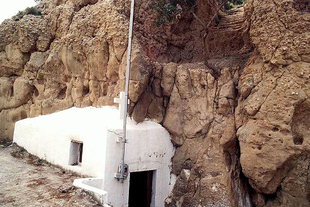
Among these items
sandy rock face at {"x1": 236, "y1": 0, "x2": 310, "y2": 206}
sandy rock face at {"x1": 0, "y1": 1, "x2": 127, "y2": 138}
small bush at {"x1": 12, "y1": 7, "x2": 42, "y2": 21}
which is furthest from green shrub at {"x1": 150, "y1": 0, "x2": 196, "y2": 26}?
small bush at {"x1": 12, "y1": 7, "x2": 42, "y2": 21}

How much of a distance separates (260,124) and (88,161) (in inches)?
228

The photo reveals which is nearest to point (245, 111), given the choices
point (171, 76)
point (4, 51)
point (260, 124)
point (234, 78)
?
point (260, 124)

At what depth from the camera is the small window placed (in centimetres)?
1114

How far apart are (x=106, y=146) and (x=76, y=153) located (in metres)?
2.25

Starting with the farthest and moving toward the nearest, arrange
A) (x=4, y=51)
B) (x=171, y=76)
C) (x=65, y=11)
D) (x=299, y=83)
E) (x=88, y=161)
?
(x=4, y=51) → (x=65, y=11) → (x=171, y=76) → (x=88, y=161) → (x=299, y=83)

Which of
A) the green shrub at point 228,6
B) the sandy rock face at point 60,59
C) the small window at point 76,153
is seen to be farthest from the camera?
the green shrub at point 228,6

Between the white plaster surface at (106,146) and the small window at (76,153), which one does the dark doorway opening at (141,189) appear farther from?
the small window at (76,153)

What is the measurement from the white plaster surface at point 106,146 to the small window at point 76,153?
149 mm

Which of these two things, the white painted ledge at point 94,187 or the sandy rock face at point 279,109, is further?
the sandy rock face at point 279,109

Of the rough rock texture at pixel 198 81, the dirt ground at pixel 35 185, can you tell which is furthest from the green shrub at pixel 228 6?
the dirt ground at pixel 35 185

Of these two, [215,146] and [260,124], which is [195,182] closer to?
[215,146]

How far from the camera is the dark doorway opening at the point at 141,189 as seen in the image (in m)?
11.3

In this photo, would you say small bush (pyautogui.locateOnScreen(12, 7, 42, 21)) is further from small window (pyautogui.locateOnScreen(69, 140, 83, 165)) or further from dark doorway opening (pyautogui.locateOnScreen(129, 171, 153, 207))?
dark doorway opening (pyautogui.locateOnScreen(129, 171, 153, 207))

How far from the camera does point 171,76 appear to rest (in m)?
11.4
